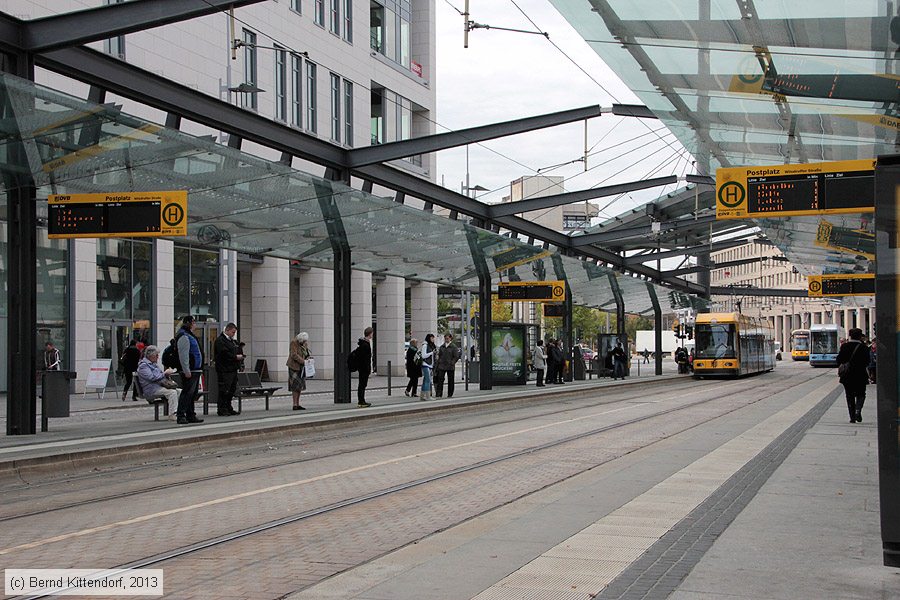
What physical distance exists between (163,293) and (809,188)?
72.2 feet

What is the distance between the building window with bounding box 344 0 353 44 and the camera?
149 ft

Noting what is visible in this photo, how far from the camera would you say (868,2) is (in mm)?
11680

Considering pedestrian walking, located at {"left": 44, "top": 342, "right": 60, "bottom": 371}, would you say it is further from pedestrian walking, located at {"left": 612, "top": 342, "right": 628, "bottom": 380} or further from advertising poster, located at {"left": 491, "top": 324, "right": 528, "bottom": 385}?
pedestrian walking, located at {"left": 612, "top": 342, "right": 628, "bottom": 380}

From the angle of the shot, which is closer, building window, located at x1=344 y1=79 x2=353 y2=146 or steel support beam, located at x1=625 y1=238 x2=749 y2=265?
building window, located at x1=344 y1=79 x2=353 y2=146

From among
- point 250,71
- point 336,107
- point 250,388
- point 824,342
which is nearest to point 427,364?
point 250,388

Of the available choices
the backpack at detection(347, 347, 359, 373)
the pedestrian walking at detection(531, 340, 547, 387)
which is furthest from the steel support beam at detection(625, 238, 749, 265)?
the backpack at detection(347, 347, 359, 373)

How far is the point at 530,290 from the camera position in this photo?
35688mm

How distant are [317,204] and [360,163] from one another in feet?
10.1

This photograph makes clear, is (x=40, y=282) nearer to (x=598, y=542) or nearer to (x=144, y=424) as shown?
(x=144, y=424)

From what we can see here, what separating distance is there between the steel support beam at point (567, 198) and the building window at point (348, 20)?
16964 millimetres

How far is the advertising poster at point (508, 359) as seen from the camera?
36906 mm

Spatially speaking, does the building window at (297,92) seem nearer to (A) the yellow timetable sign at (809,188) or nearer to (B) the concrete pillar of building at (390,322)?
(B) the concrete pillar of building at (390,322)

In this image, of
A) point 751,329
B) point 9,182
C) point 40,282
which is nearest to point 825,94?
point 9,182

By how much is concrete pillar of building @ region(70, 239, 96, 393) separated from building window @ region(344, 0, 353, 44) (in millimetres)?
18066
